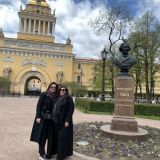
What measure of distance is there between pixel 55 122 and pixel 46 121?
33 cm

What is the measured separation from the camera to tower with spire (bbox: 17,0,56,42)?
233ft

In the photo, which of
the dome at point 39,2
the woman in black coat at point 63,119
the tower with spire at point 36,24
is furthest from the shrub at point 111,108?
the dome at point 39,2

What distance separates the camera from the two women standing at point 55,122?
7418 millimetres

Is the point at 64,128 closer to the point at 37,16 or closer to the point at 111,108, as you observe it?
the point at 111,108

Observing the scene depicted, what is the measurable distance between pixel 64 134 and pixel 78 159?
2.92 ft

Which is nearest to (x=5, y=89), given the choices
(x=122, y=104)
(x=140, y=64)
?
(x=140, y=64)

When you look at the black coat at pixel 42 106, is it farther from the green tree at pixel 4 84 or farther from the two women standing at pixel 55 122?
the green tree at pixel 4 84

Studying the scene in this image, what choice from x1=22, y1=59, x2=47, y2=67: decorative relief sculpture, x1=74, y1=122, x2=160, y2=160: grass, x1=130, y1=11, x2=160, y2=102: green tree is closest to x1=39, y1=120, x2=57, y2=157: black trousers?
x1=74, y1=122, x2=160, y2=160: grass

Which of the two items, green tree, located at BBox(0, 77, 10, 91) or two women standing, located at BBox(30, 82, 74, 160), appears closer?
two women standing, located at BBox(30, 82, 74, 160)

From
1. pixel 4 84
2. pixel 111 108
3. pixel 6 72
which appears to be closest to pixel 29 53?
pixel 6 72

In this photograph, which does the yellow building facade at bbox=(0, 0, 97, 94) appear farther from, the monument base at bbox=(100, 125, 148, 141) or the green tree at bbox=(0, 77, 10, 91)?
the monument base at bbox=(100, 125, 148, 141)

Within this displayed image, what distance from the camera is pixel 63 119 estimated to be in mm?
7477

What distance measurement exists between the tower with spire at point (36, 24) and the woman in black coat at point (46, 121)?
6421 centimetres

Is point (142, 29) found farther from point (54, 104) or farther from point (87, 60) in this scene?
point (87, 60)
